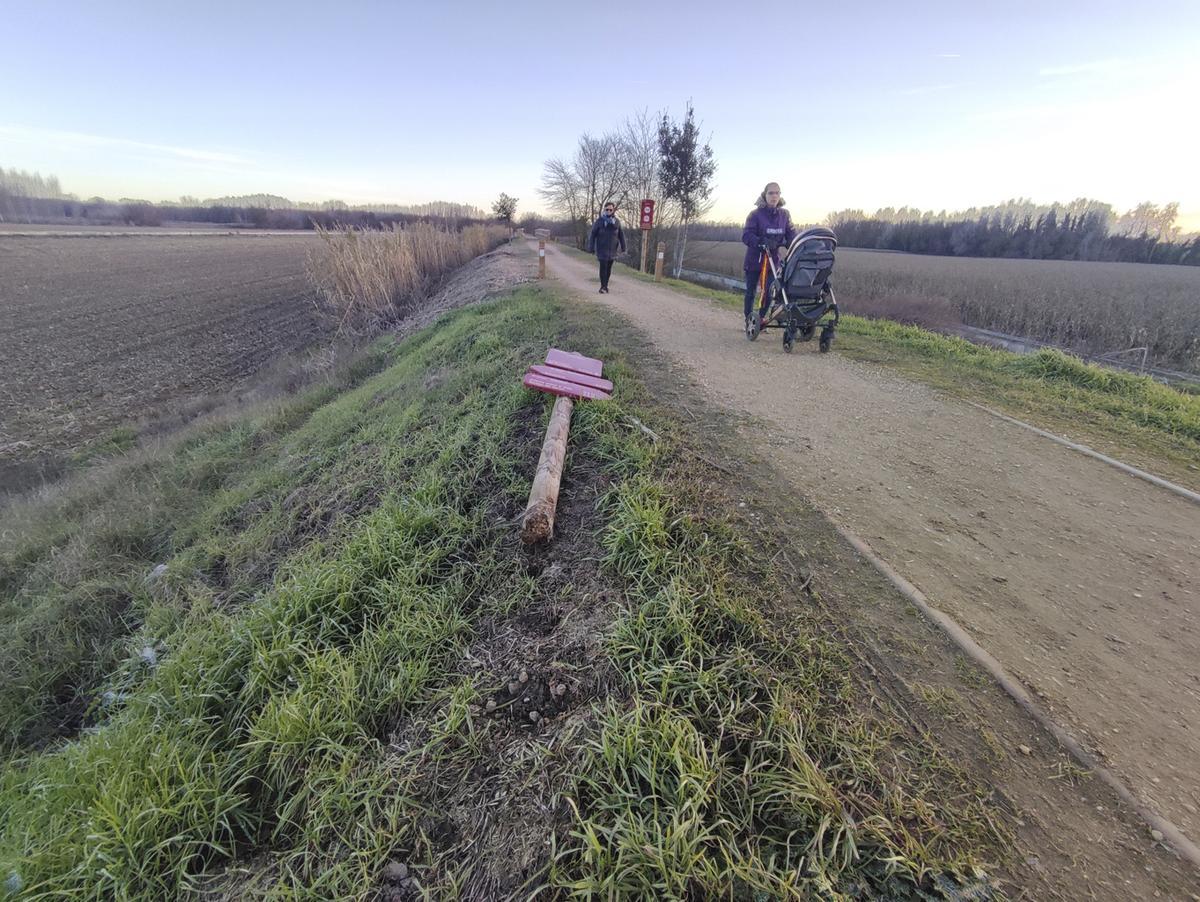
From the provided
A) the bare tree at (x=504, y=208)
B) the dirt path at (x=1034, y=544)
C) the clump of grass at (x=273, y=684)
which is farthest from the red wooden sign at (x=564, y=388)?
the bare tree at (x=504, y=208)

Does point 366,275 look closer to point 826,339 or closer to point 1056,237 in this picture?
point 826,339

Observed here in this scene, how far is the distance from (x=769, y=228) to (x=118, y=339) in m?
19.6

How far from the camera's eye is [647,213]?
15734 millimetres

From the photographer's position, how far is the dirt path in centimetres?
214

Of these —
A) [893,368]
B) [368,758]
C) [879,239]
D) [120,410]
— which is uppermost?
[879,239]

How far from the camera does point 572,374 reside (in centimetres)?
A: 520

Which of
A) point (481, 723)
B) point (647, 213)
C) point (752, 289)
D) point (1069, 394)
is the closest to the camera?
point (481, 723)

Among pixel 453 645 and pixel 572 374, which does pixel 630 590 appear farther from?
pixel 572 374

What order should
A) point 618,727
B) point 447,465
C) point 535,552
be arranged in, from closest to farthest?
point 618,727 < point 535,552 < point 447,465

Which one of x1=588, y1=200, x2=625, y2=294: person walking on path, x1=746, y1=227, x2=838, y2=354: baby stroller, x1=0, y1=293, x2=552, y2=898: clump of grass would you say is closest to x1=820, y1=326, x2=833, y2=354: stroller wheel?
x1=746, y1=227, x2=838, y2=354: baby stroller

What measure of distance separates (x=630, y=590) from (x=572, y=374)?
2.97 meters

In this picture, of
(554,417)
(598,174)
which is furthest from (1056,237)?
(554,417)

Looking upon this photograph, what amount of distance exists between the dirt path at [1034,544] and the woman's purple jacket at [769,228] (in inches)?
97.4

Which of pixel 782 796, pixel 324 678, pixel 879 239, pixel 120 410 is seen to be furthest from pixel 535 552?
pixel 879 239
